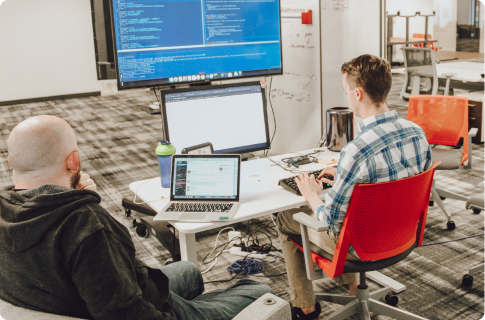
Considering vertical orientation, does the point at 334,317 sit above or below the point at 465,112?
below

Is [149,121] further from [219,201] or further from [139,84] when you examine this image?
[219,201]

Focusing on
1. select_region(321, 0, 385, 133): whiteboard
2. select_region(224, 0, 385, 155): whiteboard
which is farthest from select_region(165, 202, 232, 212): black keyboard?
select_region(321, 0, 385, 133): whiteboard

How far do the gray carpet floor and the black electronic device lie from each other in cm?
79

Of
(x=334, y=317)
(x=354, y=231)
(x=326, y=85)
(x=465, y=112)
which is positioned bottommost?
(x=334, y=317)

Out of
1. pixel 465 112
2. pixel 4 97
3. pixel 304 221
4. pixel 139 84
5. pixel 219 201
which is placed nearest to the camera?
pixel 304 221

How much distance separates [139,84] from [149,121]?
4.93 metres

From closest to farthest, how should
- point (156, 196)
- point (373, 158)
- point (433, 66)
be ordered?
1. point (373, 158)
2. point (156, 196)
3. point (433, 66)

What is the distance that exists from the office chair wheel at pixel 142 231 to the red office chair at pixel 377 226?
158 cm

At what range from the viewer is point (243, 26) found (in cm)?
278

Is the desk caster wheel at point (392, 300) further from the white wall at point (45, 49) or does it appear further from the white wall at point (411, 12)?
the white wall at point (411, 12)

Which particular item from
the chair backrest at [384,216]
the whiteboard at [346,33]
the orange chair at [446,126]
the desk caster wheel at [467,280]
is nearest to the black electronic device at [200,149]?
the chair backrest at [384,216]

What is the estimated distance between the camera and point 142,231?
321cm

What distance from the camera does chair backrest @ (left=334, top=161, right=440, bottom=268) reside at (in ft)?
5.27

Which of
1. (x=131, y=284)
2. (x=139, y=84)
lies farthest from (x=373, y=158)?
(x=139, y=84)
